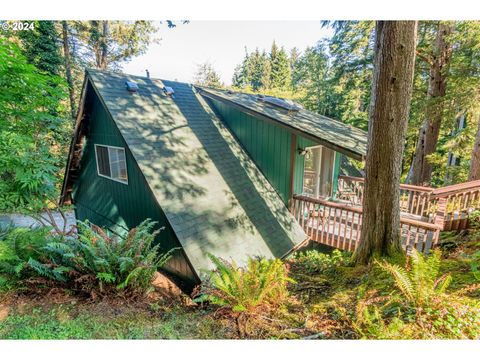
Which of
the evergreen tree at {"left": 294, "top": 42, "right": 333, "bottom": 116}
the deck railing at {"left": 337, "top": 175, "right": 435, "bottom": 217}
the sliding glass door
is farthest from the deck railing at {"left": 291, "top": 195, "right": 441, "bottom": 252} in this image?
the evergreen tree at {"left": 294, "top": 42, "right": 333, "bottom": 116}

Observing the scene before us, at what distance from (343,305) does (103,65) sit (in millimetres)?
19541

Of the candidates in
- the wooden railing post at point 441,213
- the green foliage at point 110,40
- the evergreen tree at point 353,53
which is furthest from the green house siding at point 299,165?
the green foliage at point 110,40

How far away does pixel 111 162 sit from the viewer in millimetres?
6266

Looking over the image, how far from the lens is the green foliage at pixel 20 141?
14.7 feet

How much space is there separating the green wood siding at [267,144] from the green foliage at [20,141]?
450 centimetres

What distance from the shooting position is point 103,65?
16.5m

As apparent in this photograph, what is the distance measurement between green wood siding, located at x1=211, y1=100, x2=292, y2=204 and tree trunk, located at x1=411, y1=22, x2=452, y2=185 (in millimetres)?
6096

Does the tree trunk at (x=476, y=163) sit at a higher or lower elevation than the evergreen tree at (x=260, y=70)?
lower

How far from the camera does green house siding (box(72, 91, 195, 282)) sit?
477 cm

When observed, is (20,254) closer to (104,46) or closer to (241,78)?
(104,46)

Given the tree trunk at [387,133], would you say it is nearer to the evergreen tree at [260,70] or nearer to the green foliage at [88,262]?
the green foliage at [88,262]

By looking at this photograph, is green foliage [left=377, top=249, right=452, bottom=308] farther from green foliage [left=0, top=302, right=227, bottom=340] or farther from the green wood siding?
the green wood siding
